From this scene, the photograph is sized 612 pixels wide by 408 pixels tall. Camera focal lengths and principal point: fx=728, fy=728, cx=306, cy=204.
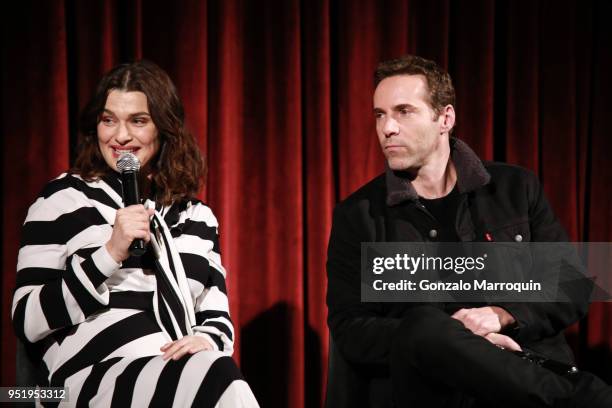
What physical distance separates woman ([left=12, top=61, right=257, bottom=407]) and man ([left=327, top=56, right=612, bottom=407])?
32 cm

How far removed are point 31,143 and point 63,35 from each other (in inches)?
13.4

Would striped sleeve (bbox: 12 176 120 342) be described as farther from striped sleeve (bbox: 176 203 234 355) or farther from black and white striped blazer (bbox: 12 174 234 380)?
striped sleeve (bbox: 176 203 234 355)

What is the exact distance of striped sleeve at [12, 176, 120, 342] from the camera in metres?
1.57

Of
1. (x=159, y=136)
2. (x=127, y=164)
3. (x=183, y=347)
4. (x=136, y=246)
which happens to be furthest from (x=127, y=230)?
(x=159, y=136)

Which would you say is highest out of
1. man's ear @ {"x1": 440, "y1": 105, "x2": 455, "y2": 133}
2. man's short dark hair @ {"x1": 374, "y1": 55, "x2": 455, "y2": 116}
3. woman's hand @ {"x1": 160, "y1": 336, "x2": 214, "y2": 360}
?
man's short dark hair @ {"x1": 374, "y1": 55, "x2": 455, "y2": 116}

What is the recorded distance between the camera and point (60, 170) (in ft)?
7.32

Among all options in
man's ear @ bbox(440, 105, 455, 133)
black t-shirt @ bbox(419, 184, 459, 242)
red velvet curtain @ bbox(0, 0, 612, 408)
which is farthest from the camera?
red velvet curtain @ bbox(0, 0, 612, 408)

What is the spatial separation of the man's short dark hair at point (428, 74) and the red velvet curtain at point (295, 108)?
50 cm

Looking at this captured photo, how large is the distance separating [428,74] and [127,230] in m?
0.94

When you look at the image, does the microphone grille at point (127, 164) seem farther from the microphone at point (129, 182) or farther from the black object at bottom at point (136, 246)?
the black object at bottom at point (136, 246)

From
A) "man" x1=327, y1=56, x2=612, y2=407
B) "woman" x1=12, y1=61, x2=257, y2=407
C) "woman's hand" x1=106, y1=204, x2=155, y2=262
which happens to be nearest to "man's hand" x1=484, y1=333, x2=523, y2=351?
"man" x1=327, y1=56, x2=612, y2=407

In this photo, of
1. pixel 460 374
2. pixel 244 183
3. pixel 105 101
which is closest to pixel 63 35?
pixel 105 101

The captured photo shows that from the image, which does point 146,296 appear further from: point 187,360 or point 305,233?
point 305,233

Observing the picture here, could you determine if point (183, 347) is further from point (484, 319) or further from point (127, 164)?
point (484, 319)
